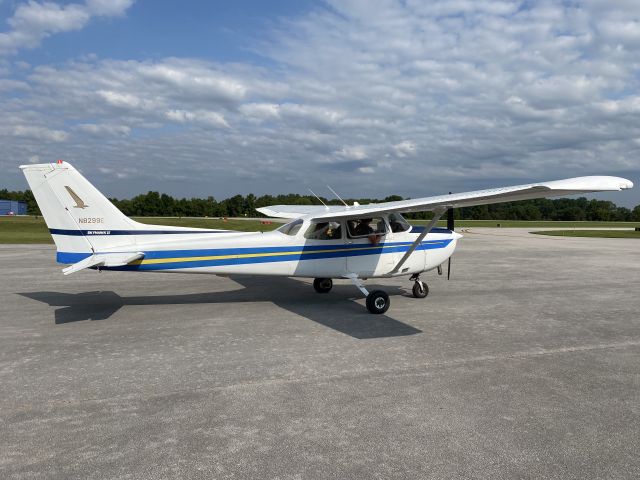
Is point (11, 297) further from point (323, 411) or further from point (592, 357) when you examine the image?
point (592, 357)

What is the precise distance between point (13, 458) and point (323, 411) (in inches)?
100

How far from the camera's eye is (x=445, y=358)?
5.59 m

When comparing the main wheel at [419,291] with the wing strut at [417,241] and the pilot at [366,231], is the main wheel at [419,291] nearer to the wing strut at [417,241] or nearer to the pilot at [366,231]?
the wing strut at [417,241]

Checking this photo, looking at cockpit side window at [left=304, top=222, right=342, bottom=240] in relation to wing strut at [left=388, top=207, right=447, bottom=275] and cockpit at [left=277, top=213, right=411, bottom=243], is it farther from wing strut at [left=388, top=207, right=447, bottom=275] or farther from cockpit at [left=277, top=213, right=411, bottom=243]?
wing strut at [left=388, top=207, right=447, bottom=275]

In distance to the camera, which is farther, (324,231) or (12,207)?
(12,207)

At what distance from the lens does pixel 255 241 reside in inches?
327

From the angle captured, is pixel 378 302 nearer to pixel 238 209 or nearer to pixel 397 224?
pixel 397 224

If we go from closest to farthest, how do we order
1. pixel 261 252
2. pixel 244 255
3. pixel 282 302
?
pixel 244 255 → pixel 261 252 → pixel 282 302

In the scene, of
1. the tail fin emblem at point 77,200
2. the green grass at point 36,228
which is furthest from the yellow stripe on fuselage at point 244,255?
the green grass at point 36,228

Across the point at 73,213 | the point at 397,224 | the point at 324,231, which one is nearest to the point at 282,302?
the point at 324,231

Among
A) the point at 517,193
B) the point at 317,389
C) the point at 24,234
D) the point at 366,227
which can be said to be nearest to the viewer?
the point at 317,389

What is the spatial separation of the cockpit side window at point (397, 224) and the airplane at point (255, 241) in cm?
2

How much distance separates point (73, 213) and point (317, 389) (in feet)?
18.7

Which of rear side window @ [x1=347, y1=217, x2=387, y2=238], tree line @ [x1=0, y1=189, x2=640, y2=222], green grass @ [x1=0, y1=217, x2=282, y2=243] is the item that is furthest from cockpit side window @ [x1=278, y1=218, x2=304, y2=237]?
tree line @ [x1=0, y1=189, x2=640, y2=222]
